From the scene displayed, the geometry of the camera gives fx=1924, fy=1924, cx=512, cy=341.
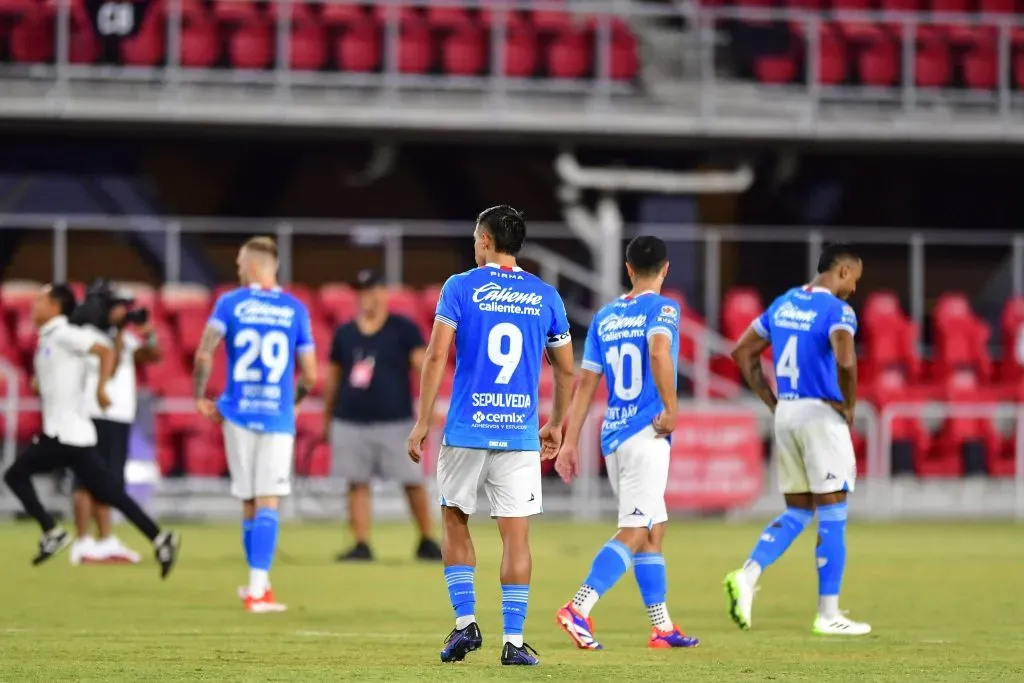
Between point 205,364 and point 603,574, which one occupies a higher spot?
point 205,364

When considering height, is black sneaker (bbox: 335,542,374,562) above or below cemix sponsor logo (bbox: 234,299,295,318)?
below

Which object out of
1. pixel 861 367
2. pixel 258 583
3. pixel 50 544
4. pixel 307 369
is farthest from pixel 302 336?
pixel 861 367

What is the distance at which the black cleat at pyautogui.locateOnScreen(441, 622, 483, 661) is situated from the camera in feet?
28.0

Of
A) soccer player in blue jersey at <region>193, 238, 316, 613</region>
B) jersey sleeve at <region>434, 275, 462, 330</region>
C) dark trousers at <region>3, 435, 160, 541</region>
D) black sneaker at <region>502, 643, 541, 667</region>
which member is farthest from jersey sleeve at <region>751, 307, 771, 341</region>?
dark trousers at <region>3, 435, 160, 541</region>

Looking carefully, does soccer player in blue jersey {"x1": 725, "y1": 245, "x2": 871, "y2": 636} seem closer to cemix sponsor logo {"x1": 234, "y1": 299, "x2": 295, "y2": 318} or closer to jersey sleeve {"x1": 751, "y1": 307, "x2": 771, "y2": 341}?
jersey sleeve {"x1": 751, "y1": 307, "x2": 771, "y2": 341}

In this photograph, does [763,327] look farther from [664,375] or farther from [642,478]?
[642,478]

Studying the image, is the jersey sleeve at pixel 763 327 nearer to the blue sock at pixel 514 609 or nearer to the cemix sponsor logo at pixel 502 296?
the cemix sponsor logo at pixel 502 296

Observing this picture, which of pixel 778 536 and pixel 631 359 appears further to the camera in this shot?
pixel 778 536

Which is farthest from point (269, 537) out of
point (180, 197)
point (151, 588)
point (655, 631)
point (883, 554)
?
point (180, 197)

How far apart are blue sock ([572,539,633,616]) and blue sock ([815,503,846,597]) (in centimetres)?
146

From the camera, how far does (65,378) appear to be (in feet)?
46.7

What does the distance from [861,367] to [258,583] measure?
527 inches

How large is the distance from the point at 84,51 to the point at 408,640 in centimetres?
1480

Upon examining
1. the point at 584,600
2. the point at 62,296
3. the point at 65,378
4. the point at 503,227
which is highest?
the point at 503,227
